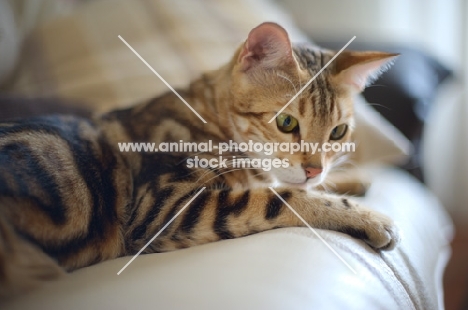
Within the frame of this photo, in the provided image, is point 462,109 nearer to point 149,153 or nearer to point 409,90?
point 409,90

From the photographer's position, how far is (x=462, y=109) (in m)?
1.53

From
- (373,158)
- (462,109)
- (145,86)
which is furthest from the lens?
(462,109)

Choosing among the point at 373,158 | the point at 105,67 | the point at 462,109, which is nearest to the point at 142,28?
the point at 105,67

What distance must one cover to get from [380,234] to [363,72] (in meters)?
0.30

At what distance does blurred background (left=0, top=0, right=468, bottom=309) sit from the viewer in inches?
42.1

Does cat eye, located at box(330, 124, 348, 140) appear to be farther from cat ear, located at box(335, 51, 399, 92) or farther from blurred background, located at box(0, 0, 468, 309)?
blurred background, located at box(0, 0, 468, 309)

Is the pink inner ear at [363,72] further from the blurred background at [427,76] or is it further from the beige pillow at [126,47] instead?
the beige pillow at [126,47]

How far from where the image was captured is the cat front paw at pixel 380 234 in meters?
0.63

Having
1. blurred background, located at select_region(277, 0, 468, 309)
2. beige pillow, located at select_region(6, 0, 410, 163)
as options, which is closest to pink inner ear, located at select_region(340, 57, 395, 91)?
Answer: blurred background, located at select_region(277, 0, 468, 309)

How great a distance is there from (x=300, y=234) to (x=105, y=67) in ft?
2.62

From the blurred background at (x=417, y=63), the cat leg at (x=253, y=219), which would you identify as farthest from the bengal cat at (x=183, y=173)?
the blurred background at (x=417, y=63)

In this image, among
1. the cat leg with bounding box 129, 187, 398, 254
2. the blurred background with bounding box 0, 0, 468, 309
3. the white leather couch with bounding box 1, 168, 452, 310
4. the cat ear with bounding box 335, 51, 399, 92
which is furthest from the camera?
the blurred background with bounding box 0, 0, 468, 309

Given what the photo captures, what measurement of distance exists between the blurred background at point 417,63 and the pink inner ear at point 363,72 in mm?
123

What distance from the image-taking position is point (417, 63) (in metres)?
1.14
